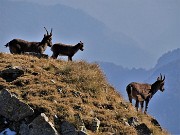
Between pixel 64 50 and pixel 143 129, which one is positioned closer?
pixel 143 129

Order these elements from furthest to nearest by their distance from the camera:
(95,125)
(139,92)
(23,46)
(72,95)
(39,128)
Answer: (23,46) → (139,92) → (72,95) → (95,125) → (39,128)

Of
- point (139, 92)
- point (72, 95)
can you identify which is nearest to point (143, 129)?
point (72, 95)

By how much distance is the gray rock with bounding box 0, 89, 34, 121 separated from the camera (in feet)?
68.6

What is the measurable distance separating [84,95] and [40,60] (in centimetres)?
499

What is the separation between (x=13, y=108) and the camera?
21156 mm

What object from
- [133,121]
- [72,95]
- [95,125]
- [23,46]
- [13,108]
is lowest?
[95,125]

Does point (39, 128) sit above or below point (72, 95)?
below

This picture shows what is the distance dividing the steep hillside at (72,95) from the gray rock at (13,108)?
42 centimetres

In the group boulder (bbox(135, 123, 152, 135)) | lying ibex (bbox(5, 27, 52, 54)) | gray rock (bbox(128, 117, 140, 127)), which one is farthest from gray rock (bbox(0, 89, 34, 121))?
lying ibex (bbox(5, 27, 52, 54))

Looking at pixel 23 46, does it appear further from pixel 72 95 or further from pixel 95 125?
pixel 95 125

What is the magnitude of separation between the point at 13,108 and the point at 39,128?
1634 millimetres

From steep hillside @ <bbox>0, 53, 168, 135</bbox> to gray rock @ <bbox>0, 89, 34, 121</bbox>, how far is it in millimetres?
419

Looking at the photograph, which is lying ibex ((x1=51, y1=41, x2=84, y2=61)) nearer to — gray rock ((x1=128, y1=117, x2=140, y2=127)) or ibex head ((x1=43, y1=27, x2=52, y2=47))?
ibex head ((x1=43, y1=27, x2=52, y2=47))

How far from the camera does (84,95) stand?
2412 centimetres
